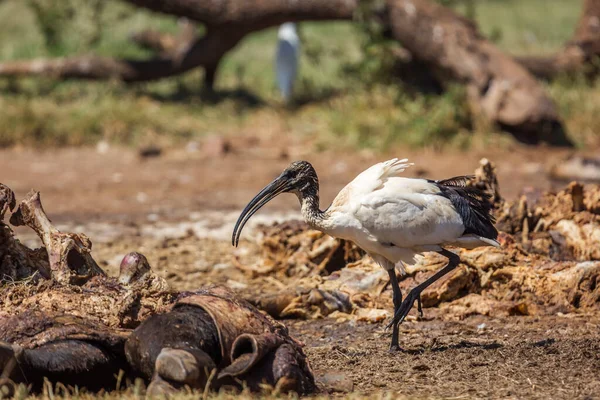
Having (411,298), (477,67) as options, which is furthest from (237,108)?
(411,298)

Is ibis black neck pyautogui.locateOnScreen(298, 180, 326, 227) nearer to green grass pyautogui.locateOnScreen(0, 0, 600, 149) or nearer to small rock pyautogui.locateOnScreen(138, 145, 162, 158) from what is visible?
green grass pyautogui.locateOnScreen(0, 0, 600, 149)

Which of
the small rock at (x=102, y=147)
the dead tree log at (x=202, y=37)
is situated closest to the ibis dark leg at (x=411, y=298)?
the small rock at (x=102, y=147)

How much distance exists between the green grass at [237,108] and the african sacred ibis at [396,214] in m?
6.93

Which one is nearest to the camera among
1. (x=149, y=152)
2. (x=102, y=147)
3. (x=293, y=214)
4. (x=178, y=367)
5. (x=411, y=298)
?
(x=178, y=367)

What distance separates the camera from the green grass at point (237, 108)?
40.5 feet

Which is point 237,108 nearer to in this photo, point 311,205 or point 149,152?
point 149,152

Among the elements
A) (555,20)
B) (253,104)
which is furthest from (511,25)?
(253,104)

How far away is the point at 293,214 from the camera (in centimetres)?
907

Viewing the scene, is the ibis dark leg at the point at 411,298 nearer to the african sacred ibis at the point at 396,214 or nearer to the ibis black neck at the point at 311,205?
the african sacred ibis at the point at 396,214

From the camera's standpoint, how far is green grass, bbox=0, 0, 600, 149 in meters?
12.3

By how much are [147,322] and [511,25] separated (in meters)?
19.7

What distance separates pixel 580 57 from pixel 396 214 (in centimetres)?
1017

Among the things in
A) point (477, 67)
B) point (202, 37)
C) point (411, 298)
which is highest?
point (202, 37)

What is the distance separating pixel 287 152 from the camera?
40.9ft
